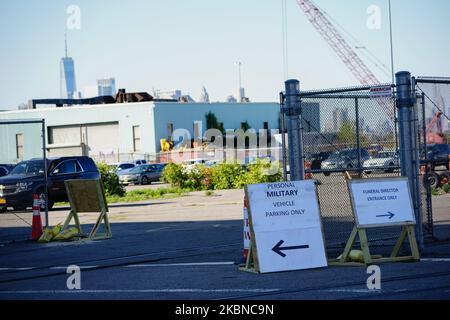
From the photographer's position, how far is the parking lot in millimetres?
9688

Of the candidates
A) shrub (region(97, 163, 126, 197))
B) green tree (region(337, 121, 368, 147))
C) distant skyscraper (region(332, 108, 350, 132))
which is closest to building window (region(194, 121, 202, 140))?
shrub (region(97, 163, 126, 197))

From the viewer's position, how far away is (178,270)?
12.1 meters

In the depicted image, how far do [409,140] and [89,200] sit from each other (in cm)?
776

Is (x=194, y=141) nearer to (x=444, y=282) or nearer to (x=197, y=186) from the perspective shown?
(x=197, y=186)

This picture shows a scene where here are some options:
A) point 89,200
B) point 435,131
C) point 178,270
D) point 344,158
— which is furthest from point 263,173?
point 178,270

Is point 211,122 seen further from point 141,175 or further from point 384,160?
point 384,160

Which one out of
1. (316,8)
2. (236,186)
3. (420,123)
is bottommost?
(236,186)

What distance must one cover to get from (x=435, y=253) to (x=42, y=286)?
5.83 metres

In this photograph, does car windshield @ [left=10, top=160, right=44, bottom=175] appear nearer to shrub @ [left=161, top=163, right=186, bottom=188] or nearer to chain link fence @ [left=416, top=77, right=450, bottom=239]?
shrub @ [left=161, top=163, right=186, bottom=188]

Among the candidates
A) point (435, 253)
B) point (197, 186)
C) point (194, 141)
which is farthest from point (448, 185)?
point (194, 141)

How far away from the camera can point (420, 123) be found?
47.6 ft

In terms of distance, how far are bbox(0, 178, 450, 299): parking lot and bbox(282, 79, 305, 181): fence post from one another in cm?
145

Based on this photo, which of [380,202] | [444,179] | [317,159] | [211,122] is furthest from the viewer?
[211,122]
